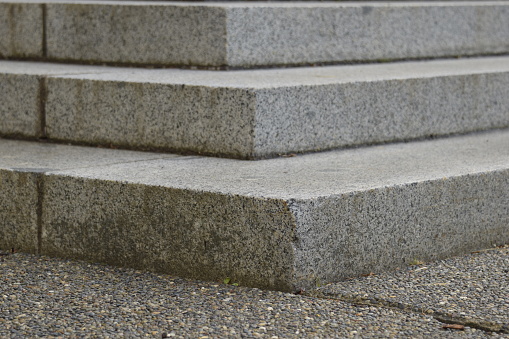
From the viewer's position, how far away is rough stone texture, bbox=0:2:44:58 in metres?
5.65

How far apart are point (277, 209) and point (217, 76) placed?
159 centimetres

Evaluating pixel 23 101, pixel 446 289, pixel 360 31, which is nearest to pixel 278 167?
pixel 446 289

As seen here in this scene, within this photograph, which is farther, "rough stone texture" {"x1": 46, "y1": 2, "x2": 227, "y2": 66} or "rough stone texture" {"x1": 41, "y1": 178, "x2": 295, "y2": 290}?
"rough stone texture" {"x1": 46, "y1": 2, "x2": 227, "y2": 66}

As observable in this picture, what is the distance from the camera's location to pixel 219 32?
4.95 metres

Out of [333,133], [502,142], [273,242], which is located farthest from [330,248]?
[502,142]

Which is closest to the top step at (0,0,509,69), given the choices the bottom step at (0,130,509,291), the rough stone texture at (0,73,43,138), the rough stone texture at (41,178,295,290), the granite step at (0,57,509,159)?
the granite step at (0,57,509,159)

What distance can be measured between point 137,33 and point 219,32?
0.59m

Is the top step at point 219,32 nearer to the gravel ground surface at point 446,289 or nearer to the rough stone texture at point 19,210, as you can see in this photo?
the rough stone texture at point 19,210

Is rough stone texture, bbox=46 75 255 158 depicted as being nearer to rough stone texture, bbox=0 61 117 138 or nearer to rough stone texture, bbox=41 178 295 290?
rough stone texture, bbox=0 61 117 138

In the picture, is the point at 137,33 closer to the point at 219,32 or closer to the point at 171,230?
the point at 219,32

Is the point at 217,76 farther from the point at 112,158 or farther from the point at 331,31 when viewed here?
the point at 331,31

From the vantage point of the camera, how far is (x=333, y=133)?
440 centimetres

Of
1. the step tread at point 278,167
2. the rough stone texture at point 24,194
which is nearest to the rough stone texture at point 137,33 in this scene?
the step tread at point 278,167

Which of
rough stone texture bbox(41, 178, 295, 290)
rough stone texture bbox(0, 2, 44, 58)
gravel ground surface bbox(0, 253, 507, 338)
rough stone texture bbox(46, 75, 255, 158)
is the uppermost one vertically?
rough stone texture bbox(0, 2, 44, 58)
